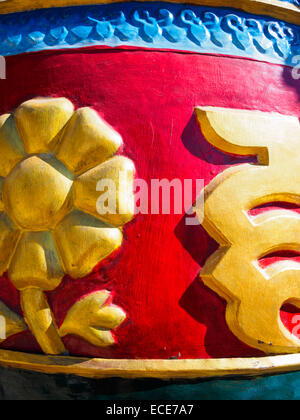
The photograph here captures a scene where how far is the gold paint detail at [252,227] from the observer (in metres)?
1.71

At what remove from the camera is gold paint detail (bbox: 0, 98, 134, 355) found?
171 cm

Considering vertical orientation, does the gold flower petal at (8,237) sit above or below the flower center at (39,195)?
below

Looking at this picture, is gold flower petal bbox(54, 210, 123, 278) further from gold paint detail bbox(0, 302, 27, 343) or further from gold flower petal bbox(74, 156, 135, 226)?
gold paint detail bbox(0, 302, 27, 343)

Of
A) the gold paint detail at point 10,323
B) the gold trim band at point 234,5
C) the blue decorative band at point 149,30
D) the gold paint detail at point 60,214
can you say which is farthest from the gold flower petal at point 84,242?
the gold trim band at point 234,5

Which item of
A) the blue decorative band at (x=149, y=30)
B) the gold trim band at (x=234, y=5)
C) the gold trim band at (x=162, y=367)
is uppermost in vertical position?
the gold trim band at (x=234, y=5)

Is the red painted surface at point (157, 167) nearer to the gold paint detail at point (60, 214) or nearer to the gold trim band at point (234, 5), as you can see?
the gold paint detail at point (60, 214)

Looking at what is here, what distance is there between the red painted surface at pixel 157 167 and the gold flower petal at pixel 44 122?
60 mm

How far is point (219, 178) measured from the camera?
1736mm

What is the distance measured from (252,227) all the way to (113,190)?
47cm

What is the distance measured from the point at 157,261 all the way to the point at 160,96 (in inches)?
21.8

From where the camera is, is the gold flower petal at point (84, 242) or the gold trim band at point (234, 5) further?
the gold trim band at point (234, 5)

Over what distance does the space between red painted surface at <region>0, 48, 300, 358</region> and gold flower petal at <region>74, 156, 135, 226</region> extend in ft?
0.14

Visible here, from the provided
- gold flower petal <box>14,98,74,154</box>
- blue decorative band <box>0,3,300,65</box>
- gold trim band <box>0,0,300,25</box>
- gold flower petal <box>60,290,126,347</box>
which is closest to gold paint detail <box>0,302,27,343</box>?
gold flower petal <box>60,290,126,347</box>
